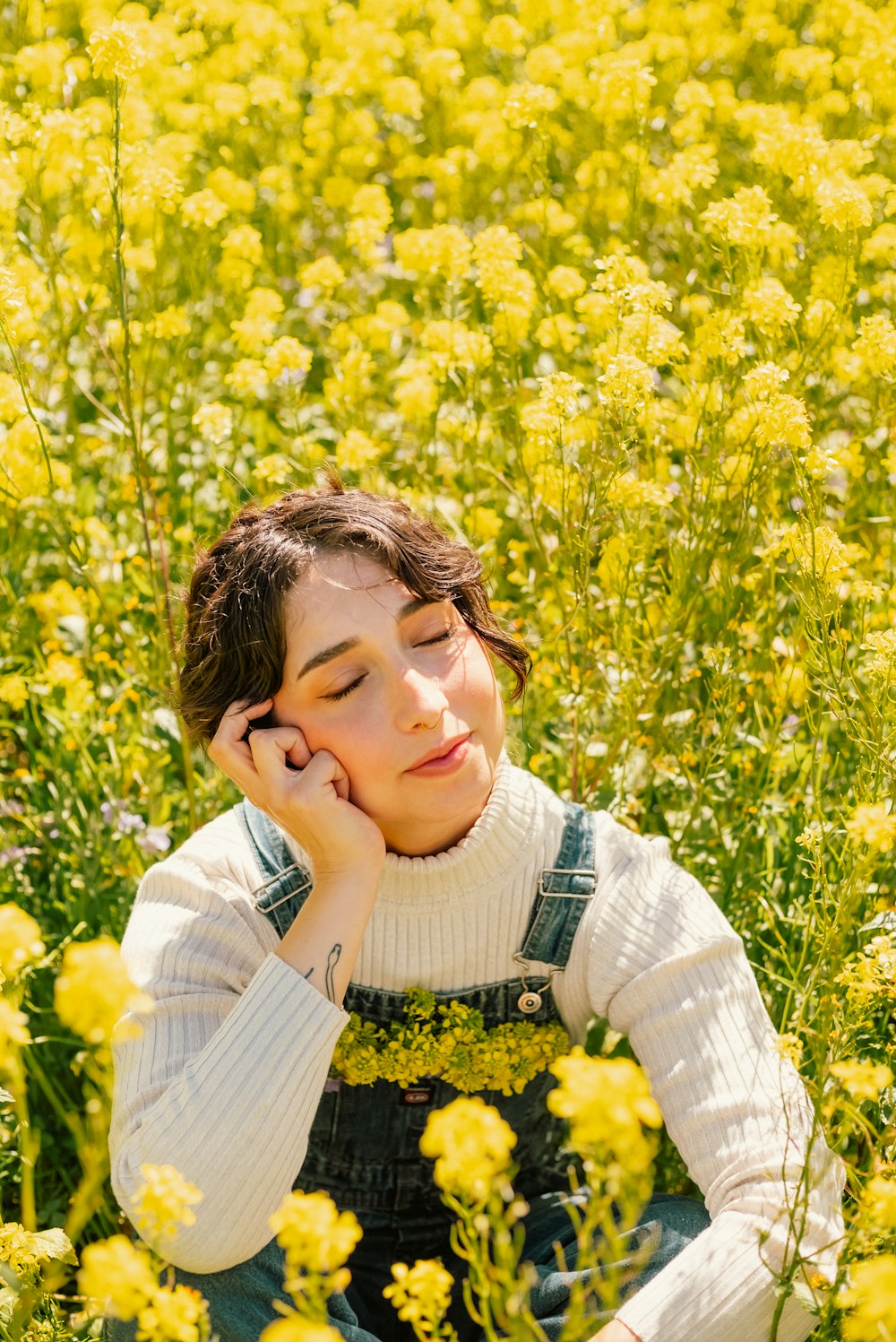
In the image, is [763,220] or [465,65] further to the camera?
[465,65]

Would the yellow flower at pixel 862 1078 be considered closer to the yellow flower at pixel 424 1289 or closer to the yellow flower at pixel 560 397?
the yellow flower at pixel 424 1289

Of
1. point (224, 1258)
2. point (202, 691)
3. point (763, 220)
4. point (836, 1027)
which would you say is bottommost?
point (224, 1258)

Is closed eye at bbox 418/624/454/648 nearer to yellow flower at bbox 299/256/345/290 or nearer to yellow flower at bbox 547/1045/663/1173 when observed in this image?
yellow flower at bbox 547/1045/663/1173

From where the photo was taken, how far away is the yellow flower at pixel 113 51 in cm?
231

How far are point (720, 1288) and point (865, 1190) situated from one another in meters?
0.32

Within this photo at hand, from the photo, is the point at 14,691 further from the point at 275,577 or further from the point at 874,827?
the point at 874,827

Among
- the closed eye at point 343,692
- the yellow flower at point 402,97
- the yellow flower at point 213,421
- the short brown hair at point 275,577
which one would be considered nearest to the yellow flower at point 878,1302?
the closed eye at point 343,692

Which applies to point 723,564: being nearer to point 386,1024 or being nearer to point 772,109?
point 386,1024

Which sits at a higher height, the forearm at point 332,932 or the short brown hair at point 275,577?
the short brown hair at point 275,577

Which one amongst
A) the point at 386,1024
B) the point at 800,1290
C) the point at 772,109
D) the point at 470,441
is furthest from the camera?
the point at 772,109

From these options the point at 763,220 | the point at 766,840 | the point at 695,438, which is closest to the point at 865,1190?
the point at 766,840

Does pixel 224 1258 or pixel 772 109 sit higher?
pixel 772 109

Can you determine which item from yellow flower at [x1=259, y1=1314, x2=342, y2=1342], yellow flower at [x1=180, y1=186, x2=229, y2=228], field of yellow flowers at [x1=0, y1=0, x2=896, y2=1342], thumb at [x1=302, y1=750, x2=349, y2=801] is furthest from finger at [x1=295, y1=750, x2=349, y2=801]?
yellow flower at [x1=180, y1=186, x2=229, y2=228]

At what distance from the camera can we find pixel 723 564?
2.42 meters
